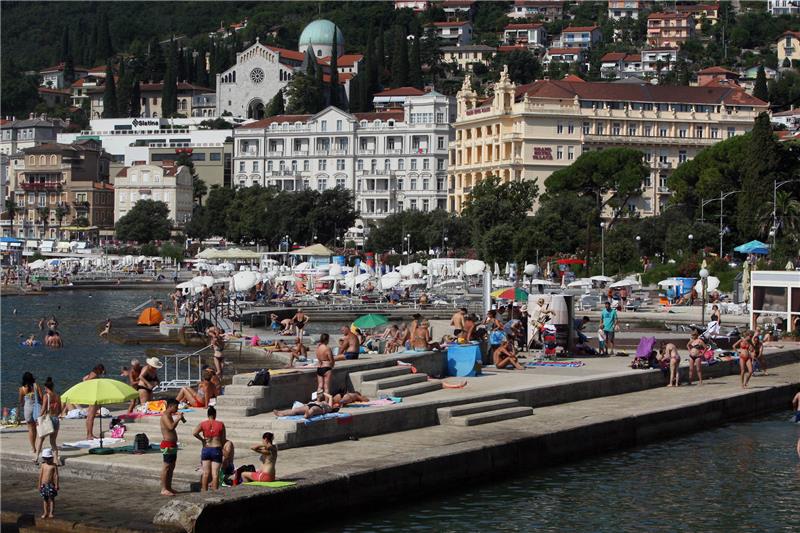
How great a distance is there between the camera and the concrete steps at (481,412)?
24766 millimetres

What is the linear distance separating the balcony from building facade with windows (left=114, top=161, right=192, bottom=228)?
32.5ft

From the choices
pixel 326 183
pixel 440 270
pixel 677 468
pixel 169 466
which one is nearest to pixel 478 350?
pixel 677 468

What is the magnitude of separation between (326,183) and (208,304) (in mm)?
87717

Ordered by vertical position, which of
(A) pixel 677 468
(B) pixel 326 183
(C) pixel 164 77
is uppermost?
(C) pixel 164 77

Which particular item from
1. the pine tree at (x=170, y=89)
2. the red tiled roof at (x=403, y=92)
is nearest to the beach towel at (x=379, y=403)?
the red tiled roof at (x=403, y=92)

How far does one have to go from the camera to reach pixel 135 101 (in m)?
184

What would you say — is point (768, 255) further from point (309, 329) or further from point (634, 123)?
point (634, 123)

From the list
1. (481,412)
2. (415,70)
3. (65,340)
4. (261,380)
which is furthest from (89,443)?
(415,70)

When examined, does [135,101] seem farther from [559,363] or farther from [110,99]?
[559,363]

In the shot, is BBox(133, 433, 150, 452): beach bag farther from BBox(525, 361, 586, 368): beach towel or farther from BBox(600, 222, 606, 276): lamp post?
BBox(600, 222, 606, 276): lamp post

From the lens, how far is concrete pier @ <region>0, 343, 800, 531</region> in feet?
62.3

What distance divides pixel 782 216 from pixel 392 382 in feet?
194

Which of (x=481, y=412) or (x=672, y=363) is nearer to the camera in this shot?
(x=481, y=412)

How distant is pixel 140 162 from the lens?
164 m
